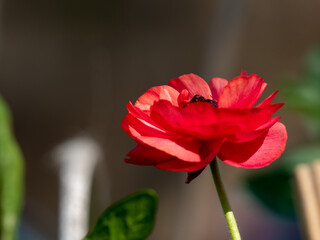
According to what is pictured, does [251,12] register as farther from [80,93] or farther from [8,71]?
[8,71]

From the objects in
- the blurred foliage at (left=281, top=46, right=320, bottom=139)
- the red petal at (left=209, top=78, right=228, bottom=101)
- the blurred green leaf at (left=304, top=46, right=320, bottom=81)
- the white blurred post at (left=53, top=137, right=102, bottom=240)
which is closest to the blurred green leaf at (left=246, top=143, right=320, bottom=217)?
the blurred foliage at (left=281, top=46, right=320, bottom=139)

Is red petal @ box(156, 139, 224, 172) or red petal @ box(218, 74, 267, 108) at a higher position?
red petal @ box(218, 74, 267, 108)

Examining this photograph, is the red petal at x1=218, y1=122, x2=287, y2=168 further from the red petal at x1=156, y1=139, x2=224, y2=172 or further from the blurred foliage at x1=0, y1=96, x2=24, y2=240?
the blurred foliage at x1=0, y1=96, x2=24, y2=240

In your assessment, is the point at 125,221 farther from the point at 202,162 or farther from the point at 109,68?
the point at 109,68

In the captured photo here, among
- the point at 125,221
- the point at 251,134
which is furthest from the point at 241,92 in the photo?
the point at 125,221

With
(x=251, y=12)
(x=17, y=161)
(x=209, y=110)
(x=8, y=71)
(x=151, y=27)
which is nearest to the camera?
(x=209, y=110)

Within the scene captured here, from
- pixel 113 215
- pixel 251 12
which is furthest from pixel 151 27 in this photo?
pixel 113 215

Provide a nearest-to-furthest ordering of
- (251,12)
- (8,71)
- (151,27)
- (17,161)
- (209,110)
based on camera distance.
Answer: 1. (209,110)
2. (17,161)
3. (8,71)
4. (151,27)
5. (251,12)
